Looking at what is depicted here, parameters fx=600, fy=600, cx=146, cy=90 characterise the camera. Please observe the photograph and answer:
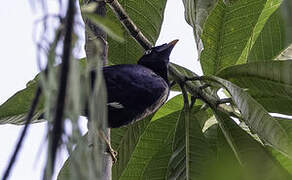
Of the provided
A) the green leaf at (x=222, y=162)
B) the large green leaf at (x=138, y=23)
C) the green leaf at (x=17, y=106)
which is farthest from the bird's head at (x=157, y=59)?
the green leaf at (x=17, y=106)

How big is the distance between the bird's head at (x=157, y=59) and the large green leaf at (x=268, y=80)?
1.66 feet

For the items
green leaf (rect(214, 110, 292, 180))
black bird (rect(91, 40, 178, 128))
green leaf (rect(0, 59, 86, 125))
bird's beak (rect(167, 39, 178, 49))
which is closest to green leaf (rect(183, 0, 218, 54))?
black bird (rect(91, 40, 178, 128))

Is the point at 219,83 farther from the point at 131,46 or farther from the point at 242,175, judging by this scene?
the point at 131,46

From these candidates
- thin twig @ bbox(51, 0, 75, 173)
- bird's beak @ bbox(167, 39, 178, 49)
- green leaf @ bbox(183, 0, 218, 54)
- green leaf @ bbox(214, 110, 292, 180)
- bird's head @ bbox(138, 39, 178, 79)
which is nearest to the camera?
thin twig @ bbox(51, 0, 75, 173)

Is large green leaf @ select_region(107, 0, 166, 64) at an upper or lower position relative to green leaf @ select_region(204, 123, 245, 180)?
upper

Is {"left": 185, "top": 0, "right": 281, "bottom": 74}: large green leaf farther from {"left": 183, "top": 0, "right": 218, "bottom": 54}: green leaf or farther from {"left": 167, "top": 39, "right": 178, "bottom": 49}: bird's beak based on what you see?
{"left": 167, "top": 39, "right": 178, "bottom": 49}: bird's beak

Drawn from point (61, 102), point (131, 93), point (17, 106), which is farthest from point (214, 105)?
point (61, 102)

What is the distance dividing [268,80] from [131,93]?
0.52 meters

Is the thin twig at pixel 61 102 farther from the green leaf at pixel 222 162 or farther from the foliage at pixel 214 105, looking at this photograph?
the green leaf at pixel 222 162

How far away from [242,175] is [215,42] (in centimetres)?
63

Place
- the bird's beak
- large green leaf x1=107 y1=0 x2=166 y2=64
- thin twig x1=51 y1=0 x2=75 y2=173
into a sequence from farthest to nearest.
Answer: the bird's beak < large green leaf x1=107 y1=0 x2=166 y2=64 < thin twig x1=51 y1=0 x2=75 y2=173

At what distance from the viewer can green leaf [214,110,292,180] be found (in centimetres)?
223

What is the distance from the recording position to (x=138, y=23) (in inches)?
105

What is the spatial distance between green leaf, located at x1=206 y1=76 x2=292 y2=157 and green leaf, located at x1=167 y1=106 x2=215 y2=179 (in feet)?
1.10
